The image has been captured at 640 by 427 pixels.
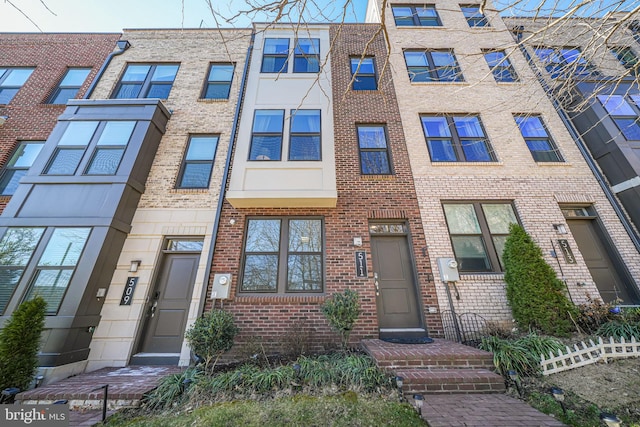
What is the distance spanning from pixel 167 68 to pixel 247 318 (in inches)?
328

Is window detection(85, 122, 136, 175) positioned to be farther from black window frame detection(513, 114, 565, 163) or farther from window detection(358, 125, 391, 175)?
black window frame detection(513, 114, 565, 163)

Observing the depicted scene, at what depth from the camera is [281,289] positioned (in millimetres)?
5254

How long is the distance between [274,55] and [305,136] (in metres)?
3.48

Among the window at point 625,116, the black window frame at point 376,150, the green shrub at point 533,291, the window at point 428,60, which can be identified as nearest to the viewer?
the green shrub at point 533,291

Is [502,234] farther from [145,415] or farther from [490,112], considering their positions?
[145,415]

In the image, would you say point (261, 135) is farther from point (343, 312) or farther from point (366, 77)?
point (343, 312)

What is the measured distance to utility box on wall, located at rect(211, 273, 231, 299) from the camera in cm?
500

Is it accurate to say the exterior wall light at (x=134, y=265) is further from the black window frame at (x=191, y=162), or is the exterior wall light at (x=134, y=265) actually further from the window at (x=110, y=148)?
the window at (x=110, y=148)

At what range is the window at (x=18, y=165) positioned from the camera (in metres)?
6.32

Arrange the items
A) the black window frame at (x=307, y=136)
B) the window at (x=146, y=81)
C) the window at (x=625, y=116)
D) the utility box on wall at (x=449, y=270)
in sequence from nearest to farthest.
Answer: the utility box on wall at (x=449, y=270), the black window frame at (x=307, y=136), the window at (x=625, y=116), the window at (x=146, y=81)

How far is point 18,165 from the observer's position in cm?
660

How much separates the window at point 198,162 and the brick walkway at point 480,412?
6.17 meters

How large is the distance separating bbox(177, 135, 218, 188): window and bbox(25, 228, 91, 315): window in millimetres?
2251

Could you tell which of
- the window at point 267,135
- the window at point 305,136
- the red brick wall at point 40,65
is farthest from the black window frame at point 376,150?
the red brick wall at point 40,65
